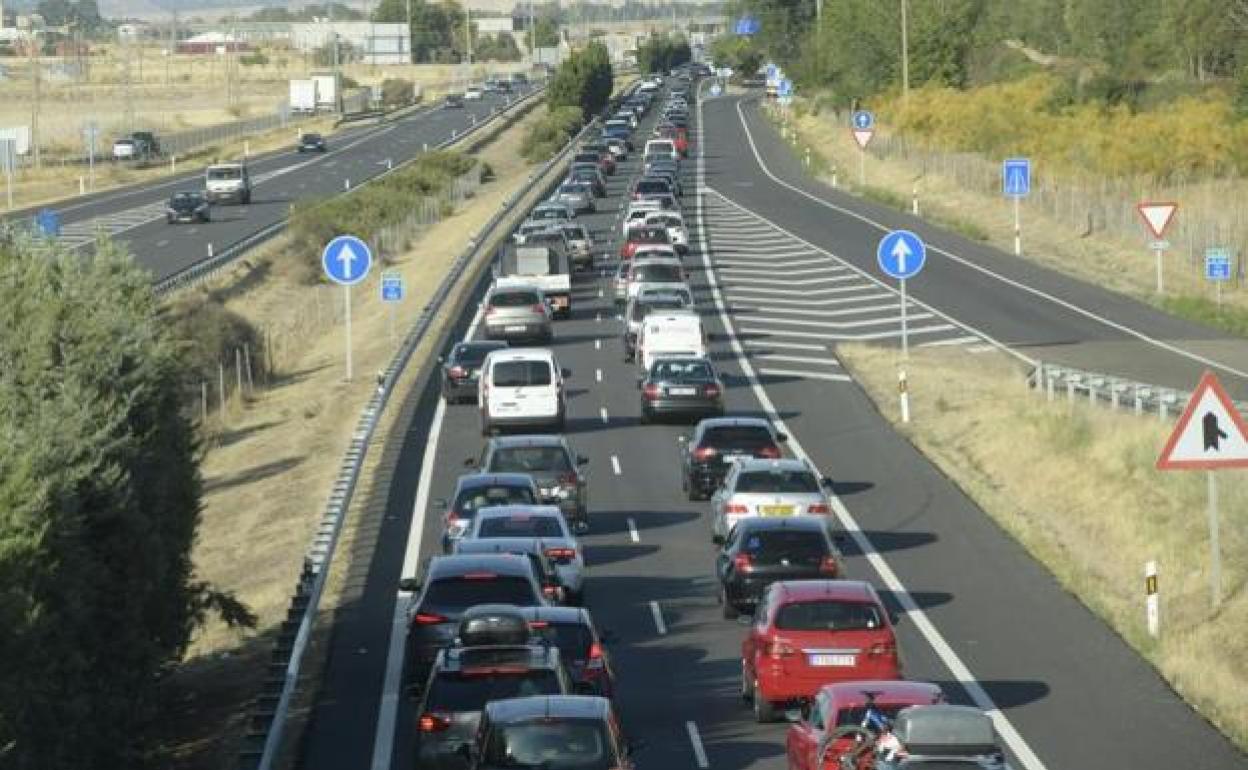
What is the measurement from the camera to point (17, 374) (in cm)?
2097

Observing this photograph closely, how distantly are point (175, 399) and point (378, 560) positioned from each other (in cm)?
737

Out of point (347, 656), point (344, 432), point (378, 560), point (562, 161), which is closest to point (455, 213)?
point (562, 161)

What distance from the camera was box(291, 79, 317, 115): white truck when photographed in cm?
17950

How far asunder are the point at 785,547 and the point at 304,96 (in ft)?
512

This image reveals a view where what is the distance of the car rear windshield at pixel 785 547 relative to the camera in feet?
90.2

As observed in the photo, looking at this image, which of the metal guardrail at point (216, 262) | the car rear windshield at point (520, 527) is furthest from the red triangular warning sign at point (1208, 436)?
the metal guardrail at point (216, 262)

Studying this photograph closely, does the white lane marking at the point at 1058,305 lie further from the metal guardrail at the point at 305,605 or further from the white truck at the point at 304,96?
the white truck at the point at 304,96

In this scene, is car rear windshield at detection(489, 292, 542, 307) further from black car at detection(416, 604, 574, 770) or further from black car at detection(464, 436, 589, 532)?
black car at detection(416, 604, 574, 770)

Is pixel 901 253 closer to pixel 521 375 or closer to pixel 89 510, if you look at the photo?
pixel 521 375

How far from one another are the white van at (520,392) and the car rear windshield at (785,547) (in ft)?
50.1

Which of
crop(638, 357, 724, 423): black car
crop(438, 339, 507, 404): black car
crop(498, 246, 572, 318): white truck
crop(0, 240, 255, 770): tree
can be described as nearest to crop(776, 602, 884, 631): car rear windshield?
crop(0, 240, 255, 770): tree

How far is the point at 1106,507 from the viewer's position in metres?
34.1

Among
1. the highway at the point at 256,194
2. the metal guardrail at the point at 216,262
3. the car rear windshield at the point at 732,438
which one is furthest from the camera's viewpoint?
the highway at the point at 256,194

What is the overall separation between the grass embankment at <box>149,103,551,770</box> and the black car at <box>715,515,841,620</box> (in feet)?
15.8
